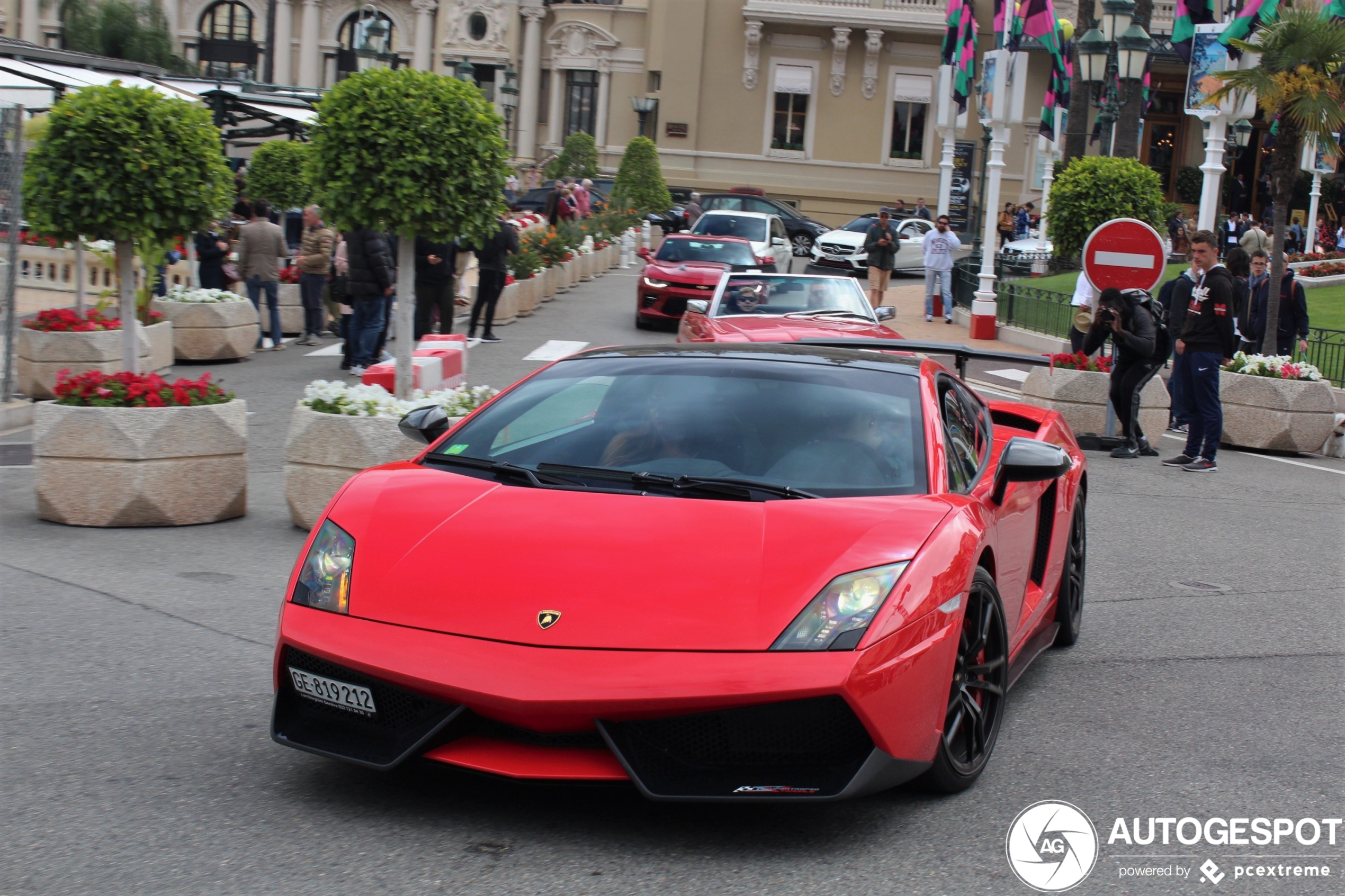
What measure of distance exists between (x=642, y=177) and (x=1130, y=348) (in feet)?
110

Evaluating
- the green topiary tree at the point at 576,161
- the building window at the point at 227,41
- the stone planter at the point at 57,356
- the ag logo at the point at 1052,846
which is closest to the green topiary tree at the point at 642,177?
the green topiary tree at the point at 576,161

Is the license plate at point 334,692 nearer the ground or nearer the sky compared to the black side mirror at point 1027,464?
nearer the ground

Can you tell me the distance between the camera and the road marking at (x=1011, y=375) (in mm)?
19578

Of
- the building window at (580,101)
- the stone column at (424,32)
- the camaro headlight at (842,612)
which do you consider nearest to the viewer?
the camaro headlight at (842,612)

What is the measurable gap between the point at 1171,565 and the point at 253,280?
41.6 feet

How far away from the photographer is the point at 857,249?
36.9 metres

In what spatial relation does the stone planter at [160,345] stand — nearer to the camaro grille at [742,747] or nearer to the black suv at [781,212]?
the camaro grille at [742,747]

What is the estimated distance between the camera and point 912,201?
193 feet

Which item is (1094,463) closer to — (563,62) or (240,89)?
(240,89)

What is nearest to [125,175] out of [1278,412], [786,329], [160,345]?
[160,345]

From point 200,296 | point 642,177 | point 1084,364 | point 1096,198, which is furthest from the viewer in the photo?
point 642,177

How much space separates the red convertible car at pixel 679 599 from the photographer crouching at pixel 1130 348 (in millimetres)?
8372

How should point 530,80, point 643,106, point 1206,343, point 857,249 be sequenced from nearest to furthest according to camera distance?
point 1206,343 < point 857,249 < point 643,106 < point 530,80

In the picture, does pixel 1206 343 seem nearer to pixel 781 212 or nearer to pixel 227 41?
pixel 781 212
